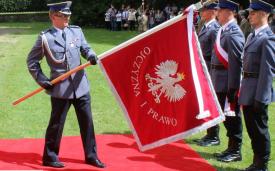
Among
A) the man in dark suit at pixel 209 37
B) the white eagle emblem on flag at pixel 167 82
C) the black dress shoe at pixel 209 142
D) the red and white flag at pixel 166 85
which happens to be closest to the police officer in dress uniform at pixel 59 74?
the red and white flag at pixel 166 85

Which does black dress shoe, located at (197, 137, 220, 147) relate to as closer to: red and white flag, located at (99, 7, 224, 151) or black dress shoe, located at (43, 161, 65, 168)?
red and white flag, located at (99, 7, 224, 151)

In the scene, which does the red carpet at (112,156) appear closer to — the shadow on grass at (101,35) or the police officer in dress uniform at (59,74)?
the police officer in dress uniform at (59,74)

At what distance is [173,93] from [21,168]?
83.1 inches

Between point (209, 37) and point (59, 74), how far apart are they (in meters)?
2.45

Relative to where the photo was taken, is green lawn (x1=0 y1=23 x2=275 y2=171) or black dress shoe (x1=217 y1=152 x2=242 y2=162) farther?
green lawn (x1=0 y1=23 x2=275 y2=171)

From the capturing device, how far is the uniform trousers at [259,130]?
20.6 feet

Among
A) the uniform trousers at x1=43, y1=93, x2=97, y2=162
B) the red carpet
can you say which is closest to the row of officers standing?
the red carpet

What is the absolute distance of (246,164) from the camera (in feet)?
22.7

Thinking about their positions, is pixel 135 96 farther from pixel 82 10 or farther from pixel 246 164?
pixel 82 10

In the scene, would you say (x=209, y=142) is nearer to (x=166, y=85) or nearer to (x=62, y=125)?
(x=166, y=85)

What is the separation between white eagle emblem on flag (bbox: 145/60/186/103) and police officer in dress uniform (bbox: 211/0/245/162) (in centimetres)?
97

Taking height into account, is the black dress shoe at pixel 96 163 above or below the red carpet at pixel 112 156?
above

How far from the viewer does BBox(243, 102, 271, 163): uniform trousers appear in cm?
627

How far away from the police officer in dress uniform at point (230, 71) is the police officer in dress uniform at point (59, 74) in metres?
1.77
